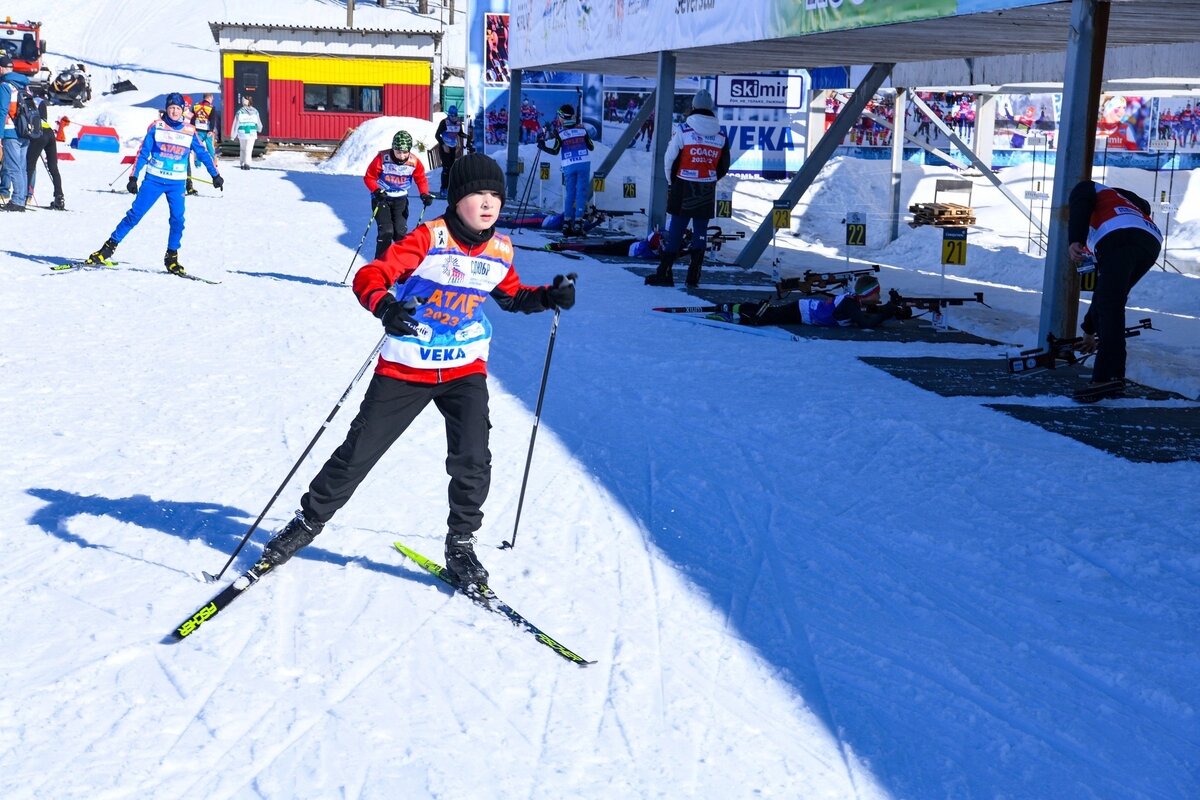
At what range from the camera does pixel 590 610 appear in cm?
448

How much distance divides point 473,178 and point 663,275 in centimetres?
983

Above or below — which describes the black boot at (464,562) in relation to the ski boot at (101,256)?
below

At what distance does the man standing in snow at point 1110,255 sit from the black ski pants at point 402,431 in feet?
16.5

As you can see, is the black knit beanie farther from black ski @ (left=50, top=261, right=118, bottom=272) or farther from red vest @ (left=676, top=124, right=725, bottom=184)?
red vest @ (left=676, top=124, right=725, bottom=184)

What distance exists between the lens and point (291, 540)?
4.56 m

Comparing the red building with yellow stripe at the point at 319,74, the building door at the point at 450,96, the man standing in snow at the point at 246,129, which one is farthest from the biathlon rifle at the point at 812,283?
the building door at the point at 450,96

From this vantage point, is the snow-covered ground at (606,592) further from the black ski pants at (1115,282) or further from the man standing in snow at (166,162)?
the man standing in snow at (166,162)

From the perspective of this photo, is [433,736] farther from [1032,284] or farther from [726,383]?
[1032,284]

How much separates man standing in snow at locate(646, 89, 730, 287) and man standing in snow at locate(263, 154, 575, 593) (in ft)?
31.0

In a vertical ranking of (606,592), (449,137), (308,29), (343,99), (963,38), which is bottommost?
(606,592)

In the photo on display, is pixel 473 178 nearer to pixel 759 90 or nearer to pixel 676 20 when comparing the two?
pixel 676 20

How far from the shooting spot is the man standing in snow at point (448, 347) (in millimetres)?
4309

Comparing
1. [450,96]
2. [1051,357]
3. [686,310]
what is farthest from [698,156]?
[450,96]

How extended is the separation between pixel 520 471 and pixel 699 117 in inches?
340
